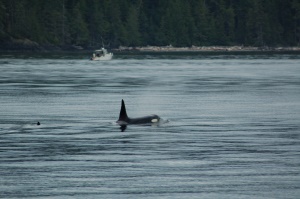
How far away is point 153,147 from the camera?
133ft

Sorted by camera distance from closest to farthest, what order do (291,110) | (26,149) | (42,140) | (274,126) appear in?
(26,149)
(42,140)
(274,126)
(291,110)

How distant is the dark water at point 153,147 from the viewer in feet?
102

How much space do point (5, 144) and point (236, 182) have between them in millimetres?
13216

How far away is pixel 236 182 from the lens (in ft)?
104

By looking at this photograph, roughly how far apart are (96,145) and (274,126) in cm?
1084

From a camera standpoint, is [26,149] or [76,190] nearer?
[76,190]

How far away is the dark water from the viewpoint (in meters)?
30.9

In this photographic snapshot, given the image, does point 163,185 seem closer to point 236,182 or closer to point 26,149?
point 236,182

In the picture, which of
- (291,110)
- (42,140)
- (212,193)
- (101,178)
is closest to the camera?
(212,193)

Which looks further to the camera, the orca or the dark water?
the orca

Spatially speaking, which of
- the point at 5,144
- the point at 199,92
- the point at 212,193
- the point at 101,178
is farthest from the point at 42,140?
the point at 199,92

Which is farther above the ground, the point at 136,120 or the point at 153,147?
the point at 153,147

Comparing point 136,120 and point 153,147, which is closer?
point 153,147

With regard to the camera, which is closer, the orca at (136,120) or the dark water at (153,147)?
the dark water at (153,147)
